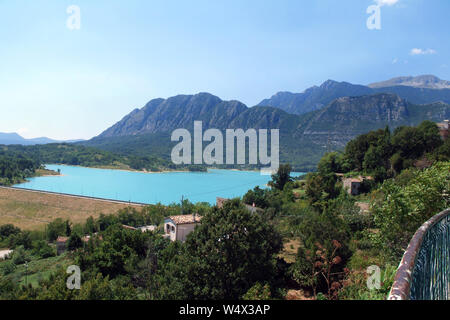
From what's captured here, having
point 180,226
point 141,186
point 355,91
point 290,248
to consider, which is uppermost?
point 355,91

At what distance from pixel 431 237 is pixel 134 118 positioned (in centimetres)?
A: 19632

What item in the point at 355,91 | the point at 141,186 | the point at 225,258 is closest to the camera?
the point at 225,258

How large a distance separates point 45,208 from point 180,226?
2936 cm

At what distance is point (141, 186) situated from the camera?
58156 millimetres

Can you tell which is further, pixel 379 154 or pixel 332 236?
pixel 379 154

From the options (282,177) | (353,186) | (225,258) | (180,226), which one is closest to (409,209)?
(225,258)

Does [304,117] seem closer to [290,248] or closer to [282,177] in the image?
[282,177]

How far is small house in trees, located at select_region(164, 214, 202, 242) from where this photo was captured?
637 inches

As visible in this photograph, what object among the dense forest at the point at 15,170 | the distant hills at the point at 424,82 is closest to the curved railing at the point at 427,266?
the dense forest at the point at 15,170

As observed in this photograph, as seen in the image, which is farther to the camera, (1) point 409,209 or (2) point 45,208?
(2) point 45,208

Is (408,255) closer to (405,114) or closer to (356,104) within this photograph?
(405,114)
